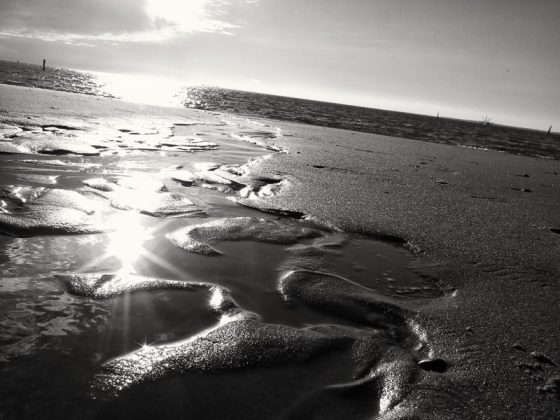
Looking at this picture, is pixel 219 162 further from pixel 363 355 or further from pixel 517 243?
pixel 363 355

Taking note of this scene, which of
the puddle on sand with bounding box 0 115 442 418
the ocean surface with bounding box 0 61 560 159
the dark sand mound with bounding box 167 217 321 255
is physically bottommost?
the puddle on sand with bounding box 0 115 442 418

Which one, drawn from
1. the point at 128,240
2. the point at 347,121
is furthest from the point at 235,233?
the point at 347,121

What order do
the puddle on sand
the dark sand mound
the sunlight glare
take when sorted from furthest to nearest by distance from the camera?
the dark sand mound → the sunlight glare → the puddle on sand

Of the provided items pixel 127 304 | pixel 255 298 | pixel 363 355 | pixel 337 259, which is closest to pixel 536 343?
pixel 363 355

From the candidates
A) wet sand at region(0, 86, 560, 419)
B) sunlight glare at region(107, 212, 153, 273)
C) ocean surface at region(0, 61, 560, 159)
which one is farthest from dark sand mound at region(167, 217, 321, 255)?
ocean surface at region(0, 61, 560, 159)

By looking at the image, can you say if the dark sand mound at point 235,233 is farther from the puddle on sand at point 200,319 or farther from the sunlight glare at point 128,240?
the sunlight glare at point 128,240

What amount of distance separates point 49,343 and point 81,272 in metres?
0.58

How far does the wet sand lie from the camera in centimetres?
127

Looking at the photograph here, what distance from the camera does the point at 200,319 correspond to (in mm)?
1656

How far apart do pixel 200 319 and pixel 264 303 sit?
13.9 inches

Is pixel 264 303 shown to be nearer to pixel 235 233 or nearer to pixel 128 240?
pixel 235 233

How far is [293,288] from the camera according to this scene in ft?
6.66

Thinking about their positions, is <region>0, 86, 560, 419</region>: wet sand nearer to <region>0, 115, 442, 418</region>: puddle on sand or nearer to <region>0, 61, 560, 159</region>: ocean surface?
<region>0, 115, 442, 418</region>: puddle on sand

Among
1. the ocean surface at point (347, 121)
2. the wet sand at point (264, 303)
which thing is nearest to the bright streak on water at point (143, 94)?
the ocean surface at point (347, 121)
